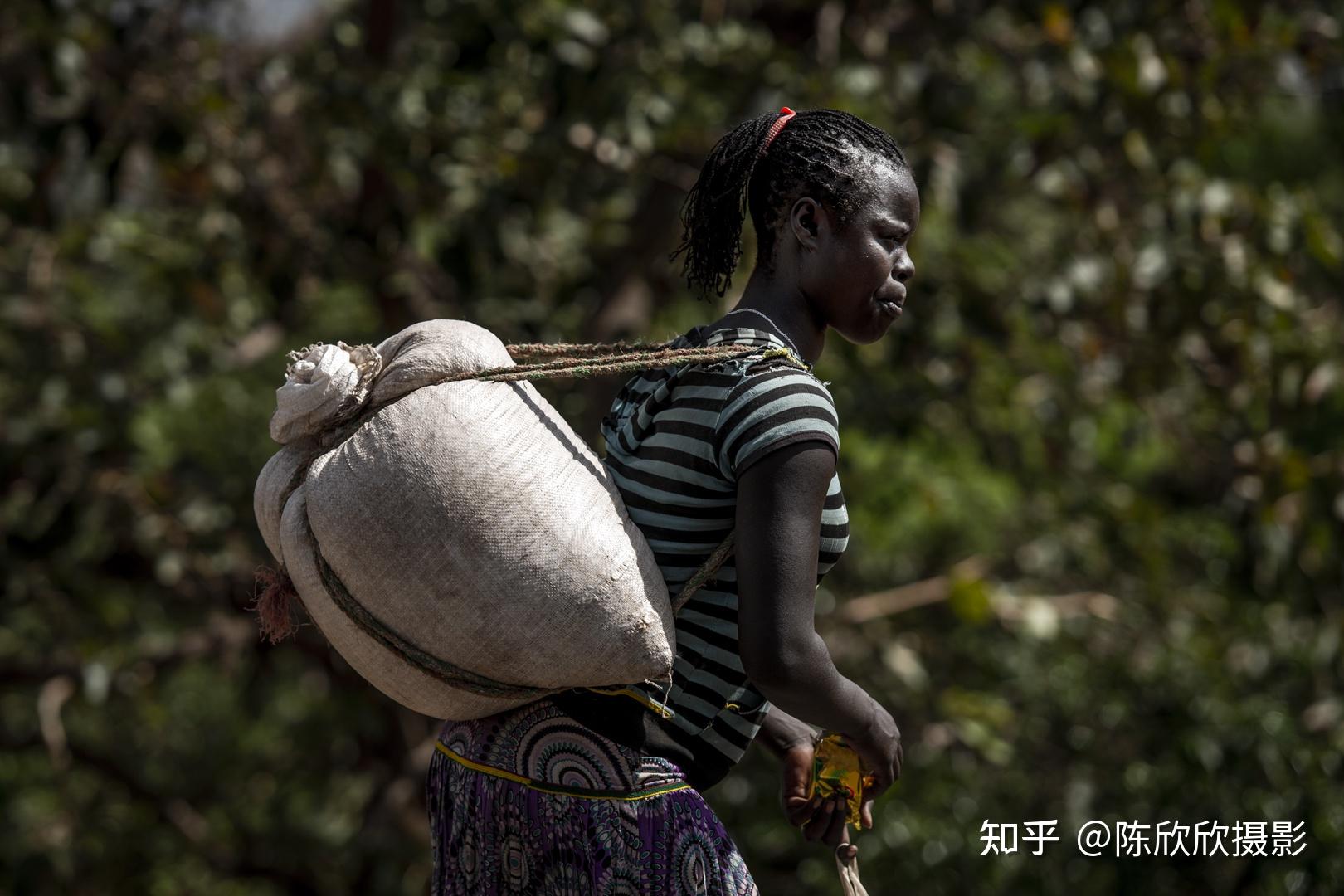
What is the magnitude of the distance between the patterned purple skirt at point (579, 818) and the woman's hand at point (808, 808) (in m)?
0.14

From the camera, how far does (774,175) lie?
1.59 m

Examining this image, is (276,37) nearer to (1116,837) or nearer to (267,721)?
(267,721)

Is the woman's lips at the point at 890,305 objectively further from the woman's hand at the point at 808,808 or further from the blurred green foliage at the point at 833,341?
the blurred green foliage at the point at 833,341

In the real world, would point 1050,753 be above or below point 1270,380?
below

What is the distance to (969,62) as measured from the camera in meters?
3.77

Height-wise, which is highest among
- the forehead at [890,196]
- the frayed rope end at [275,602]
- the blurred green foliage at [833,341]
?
the forehead at [890,196]

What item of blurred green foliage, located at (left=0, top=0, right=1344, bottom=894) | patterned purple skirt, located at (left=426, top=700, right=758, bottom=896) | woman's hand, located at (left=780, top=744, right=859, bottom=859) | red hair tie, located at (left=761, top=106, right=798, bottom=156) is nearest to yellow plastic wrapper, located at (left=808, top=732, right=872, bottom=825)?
woman's hand, located at (left=780, top=744, right=859, bottom=859)

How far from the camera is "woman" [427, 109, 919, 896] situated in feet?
4.73

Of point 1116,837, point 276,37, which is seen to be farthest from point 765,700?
point 276,37

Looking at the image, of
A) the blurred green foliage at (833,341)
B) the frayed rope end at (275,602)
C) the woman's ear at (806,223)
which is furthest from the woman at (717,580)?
the blurred green foliage at (833,341)

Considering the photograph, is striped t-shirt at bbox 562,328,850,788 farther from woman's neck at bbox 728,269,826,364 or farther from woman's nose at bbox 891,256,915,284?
woman's nose at bbox 891,256,915,284

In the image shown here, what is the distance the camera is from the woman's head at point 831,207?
1.54m

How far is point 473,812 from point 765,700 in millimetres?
333

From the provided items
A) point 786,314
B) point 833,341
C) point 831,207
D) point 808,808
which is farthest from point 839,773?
point 833,341
